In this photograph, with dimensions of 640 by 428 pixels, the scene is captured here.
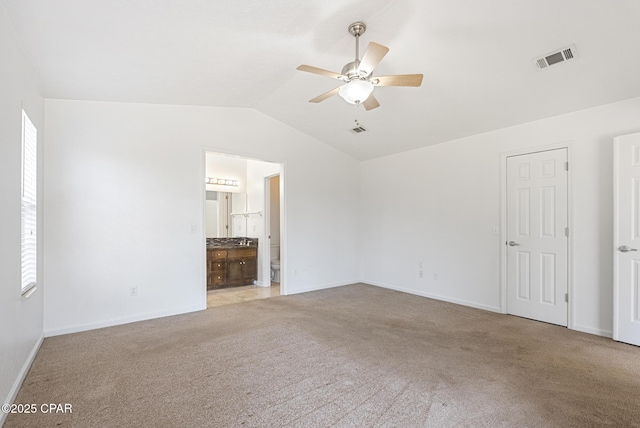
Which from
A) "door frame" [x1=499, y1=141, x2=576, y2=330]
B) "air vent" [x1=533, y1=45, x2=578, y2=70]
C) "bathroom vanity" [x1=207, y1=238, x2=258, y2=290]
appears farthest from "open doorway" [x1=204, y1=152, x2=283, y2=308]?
"air vent" [x1=533, y1=45, x2=578, y2=70]

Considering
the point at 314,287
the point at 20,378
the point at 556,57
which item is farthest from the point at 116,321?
the point at 556,57

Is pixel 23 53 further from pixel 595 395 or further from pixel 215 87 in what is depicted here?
pixel 595 395

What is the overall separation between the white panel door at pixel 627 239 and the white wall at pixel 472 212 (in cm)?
17

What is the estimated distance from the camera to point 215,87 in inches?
147

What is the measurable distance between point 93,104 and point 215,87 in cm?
140

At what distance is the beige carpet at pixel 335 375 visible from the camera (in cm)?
198

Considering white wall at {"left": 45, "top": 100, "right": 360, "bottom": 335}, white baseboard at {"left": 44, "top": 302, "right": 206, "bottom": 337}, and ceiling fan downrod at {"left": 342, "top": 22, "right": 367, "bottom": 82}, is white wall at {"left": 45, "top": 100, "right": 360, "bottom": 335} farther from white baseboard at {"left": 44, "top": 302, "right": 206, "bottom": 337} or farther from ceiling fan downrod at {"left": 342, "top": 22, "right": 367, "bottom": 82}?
ceiling fan downrod at {"left": 342, "top": 22, "right": 367, "bottom": 82}

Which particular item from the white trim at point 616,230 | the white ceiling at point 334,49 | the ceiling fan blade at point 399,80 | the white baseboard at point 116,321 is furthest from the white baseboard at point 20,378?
the white trim at point 616,230

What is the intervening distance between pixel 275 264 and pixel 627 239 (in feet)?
16.8

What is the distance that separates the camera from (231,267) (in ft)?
19.2

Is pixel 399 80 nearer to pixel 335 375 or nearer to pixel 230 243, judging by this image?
pixel 335 375

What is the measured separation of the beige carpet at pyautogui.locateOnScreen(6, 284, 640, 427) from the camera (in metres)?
1.98

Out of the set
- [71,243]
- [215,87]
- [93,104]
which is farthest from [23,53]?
[71,243]

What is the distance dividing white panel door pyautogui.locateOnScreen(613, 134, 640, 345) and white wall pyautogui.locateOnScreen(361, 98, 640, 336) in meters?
0.17
